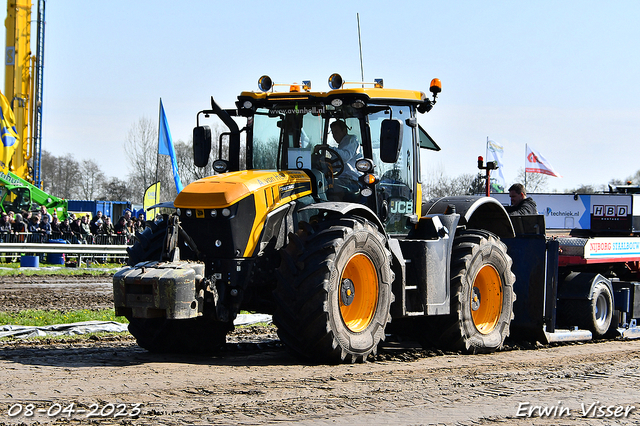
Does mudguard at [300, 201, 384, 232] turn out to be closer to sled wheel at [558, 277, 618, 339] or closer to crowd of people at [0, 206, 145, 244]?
sled wheel at [558, 277, 618, 339]

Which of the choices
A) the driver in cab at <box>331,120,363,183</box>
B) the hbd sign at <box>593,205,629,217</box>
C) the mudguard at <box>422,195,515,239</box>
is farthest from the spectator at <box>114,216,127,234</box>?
the driver in cab at <box>331,120,363,183</box>

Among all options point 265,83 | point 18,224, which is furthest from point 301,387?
point 18,224

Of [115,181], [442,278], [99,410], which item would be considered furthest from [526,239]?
[115,181]

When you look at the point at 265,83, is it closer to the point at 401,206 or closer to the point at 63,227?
the point at 401,206

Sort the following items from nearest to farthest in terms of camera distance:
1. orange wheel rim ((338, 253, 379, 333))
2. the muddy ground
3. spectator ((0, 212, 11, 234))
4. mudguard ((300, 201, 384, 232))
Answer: the muddy ground → mudguard ((300, 201, 384, 232)) → orange wheel rim ((338, 253, 379, 333)) → spectator ((0, 212, 11, 234))

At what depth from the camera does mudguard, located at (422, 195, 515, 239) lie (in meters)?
9.74

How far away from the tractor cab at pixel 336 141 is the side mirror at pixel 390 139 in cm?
21

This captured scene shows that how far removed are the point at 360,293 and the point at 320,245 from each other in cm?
92

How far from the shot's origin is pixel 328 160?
8.58m

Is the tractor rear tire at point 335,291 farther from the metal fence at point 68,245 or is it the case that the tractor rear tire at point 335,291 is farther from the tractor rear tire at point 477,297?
the metal fence at point 68,245

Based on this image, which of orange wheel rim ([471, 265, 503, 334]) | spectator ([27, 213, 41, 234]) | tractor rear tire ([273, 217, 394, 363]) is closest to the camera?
tractor rear tire ([273, 217, 394, 363])

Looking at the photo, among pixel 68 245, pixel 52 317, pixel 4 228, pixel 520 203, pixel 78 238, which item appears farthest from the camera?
pixel 78 238

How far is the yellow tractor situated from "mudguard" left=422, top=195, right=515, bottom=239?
0.03 m

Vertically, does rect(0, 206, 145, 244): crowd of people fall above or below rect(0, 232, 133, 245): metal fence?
above
